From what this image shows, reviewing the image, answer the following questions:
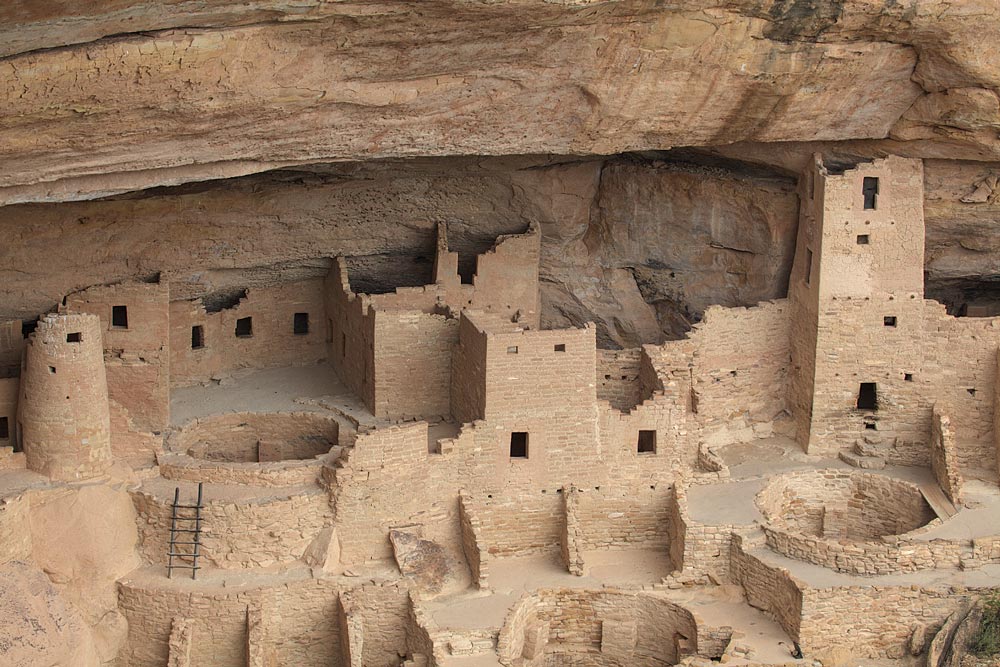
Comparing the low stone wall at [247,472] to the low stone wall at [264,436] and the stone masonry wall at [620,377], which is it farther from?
the stone masonry wall at [620,377]

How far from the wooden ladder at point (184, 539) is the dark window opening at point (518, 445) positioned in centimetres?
381

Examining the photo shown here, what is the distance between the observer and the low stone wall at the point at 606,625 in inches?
773

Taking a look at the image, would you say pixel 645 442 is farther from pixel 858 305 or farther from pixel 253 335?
pixel 253 335

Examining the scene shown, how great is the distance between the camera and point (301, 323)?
77.5ft

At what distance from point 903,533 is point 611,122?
635cm

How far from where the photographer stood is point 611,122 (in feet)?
62.5

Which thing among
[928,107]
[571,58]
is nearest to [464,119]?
[571,58]

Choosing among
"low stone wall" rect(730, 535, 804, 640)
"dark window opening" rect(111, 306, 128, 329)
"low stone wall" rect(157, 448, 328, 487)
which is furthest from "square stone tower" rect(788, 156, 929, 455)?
"dark window opening" rect(111, 306, 128, 329)

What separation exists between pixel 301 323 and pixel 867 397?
308 inches

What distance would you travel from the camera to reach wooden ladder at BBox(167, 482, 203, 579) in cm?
1916

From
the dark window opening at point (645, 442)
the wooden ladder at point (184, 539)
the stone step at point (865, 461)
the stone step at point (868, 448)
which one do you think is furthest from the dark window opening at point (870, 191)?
the wooden ladder at point (184, 539)

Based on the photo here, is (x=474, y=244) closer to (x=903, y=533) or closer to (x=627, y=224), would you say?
(x=627, y=224)

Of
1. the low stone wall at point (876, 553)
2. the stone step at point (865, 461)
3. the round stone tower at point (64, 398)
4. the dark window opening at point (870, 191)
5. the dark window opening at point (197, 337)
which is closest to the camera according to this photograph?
the round stone tower at point (64, 398)

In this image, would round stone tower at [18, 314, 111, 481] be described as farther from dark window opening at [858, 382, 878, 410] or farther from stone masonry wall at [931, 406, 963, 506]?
stone masonry wall at [931, 406, 963, 506]
